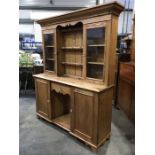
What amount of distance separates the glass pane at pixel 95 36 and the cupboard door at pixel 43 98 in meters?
1.09

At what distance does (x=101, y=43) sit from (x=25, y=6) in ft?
16.4

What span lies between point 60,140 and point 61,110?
2.43 ft

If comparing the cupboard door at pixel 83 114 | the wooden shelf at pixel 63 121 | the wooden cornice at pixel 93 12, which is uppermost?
the wooden cornice at pixel 93 12

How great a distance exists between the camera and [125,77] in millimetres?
3105

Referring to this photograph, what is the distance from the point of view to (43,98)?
2896mm

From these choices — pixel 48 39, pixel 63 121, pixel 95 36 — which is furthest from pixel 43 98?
pixel 95 36

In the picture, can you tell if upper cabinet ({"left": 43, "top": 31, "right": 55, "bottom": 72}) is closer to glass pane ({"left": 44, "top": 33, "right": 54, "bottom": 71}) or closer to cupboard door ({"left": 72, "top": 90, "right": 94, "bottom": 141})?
glass pane ({"left": 44, "top": 33, "right": 54, "bottom": 71})

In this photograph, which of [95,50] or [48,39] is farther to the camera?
[48,39]

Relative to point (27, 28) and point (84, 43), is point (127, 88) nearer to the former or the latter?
point (84, 43)

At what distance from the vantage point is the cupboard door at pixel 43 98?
9.10 feet

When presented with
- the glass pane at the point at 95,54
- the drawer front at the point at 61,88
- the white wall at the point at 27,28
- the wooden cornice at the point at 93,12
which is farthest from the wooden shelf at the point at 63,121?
the white wall at the point at 27,28

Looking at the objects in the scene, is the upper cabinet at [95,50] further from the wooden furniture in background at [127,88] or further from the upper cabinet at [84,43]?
the wooden furniture in background at [127,88]

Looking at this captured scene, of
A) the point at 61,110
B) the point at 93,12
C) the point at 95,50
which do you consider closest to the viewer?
the point at 93,12
